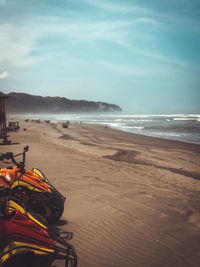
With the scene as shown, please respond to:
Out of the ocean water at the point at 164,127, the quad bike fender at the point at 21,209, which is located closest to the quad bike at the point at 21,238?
the quad bike fender at the point at 21,209

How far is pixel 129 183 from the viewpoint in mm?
6477

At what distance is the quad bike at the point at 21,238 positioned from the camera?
7.19ft

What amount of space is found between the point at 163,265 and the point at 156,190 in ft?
10.8

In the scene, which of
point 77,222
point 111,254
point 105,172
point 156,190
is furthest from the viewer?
point 105,172

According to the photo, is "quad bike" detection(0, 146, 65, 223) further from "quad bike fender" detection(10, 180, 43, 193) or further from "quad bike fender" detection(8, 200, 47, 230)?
"quad bike fender" detection(8, 200, 47, 230)

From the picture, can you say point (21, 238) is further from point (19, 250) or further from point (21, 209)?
point (21, 209)

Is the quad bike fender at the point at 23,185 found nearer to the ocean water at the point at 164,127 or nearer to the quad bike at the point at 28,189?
the quad bike at the point at 28,189

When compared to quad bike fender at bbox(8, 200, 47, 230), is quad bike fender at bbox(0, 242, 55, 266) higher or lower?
lower

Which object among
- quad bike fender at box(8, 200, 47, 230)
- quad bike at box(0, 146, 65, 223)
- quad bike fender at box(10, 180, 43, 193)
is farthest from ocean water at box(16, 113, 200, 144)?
quad bike fender at box(8, 200, 47, 230)

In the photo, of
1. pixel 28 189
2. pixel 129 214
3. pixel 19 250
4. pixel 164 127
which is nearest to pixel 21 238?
pixel 19 250

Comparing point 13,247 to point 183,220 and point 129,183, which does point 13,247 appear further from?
point 129,183

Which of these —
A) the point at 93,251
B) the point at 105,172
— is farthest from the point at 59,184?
the point at 93,251

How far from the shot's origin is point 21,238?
2.26m

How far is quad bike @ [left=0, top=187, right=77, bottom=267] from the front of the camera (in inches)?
86.3
